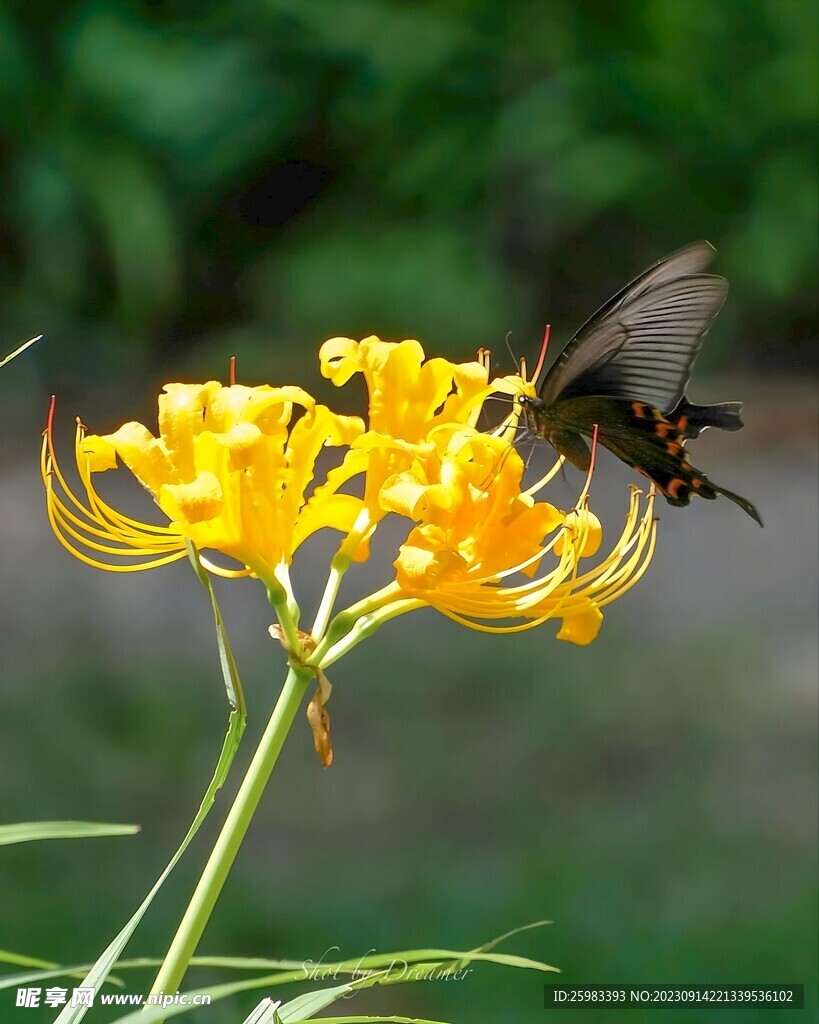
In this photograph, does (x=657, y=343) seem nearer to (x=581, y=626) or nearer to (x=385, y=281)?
(x=581, y=626)

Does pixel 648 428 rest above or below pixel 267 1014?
above

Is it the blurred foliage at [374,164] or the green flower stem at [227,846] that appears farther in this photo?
the blurred foliage at [374,164]

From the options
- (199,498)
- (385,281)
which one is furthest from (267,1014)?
(385,281)

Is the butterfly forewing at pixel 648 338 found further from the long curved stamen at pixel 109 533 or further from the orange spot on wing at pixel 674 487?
the long curved stamen at pixel 109 533

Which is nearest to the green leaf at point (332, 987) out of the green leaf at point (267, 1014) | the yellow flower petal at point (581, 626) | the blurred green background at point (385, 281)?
the green leaf at point (267, 1014)

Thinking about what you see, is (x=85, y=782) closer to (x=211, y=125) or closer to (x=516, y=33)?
(x=211, y=125)

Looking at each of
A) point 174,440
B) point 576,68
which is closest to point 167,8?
point 576,68

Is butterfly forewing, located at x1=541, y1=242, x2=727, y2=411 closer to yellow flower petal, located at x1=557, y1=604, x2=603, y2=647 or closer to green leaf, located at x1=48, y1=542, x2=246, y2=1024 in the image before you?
yellow flower petal, located at x1=557, y1=604, x2=603, y2=647
